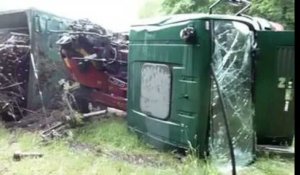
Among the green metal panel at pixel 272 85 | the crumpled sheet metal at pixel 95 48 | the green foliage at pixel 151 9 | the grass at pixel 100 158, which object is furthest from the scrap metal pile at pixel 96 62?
the green metal panel at pixel 272 85

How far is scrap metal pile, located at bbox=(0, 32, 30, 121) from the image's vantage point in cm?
532

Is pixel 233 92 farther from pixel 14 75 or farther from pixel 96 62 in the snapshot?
pixel 14 75

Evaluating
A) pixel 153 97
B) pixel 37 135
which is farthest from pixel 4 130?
pixel 153 97

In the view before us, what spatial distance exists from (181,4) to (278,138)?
8.46 feet

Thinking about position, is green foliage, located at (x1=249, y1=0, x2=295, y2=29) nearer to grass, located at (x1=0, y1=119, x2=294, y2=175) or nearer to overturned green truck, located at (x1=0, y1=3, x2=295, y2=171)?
overturned green truck, located at (x1=0, y1=3, x2=295, y2=171)

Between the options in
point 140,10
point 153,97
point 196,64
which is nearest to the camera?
point 196,64

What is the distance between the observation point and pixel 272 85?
3.76 metres

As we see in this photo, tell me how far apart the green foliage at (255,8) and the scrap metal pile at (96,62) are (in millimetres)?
1081

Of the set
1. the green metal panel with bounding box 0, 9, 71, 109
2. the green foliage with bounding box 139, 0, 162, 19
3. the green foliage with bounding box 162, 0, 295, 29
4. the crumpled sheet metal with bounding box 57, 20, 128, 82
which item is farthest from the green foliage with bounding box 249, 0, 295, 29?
the green metal panel with bounding box 0, 9, 71, 109

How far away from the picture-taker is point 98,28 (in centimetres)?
532

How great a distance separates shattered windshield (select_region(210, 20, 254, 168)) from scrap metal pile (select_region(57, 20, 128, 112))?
5.98 feet

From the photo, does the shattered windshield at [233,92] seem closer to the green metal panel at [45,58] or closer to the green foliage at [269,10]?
the green foliage at [269,10]

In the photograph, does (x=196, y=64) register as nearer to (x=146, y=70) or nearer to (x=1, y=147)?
(x=146, y=70)

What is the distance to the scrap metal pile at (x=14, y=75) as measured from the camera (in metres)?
5.32
